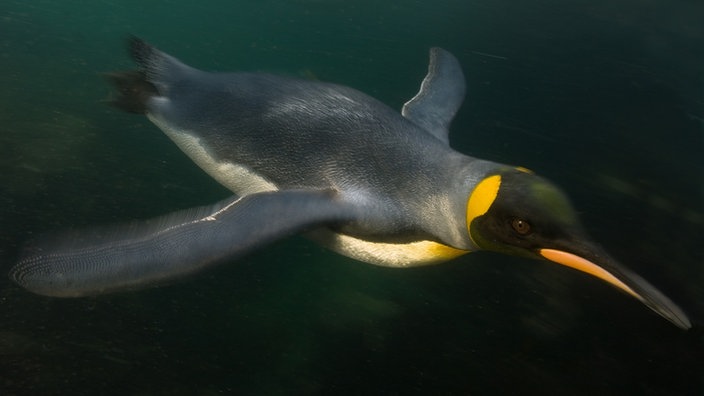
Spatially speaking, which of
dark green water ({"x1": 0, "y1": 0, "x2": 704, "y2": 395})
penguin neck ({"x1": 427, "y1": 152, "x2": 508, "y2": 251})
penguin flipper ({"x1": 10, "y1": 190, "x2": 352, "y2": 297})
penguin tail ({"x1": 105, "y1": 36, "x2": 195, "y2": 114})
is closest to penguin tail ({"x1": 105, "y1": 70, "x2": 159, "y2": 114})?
penguin tail ({"x1": 105, "y1": 36, "x2": 195, "y2": 114})

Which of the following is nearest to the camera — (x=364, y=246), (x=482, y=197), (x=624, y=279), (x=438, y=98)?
(x=624, y=279)

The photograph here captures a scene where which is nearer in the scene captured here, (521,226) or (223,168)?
(521,226)

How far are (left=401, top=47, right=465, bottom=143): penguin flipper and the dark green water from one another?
64 centimetres

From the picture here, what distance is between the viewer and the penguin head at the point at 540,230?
1.53 meters

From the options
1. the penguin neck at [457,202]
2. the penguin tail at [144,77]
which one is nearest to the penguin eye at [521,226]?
the penguin neck at [457,202]

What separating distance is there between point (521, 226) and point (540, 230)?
63mm

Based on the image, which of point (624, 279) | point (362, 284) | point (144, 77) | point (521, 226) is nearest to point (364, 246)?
point (362, 284)

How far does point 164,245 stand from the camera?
168 centimetres

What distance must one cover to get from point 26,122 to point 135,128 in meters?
0.61

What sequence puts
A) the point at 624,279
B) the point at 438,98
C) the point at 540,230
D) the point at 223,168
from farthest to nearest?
1. the point at 438,98
2. the point at 223,168
3. the point at 540,230
4. the point at 624,279

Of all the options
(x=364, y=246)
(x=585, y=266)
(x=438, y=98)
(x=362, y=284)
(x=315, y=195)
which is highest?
(x=438, y=98)

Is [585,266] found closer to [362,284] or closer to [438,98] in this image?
[362,284]

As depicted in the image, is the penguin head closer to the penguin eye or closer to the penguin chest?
the penguin eye

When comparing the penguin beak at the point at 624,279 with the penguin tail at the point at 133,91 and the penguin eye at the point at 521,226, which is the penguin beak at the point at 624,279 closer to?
the penguin eye at the point at 521,226
